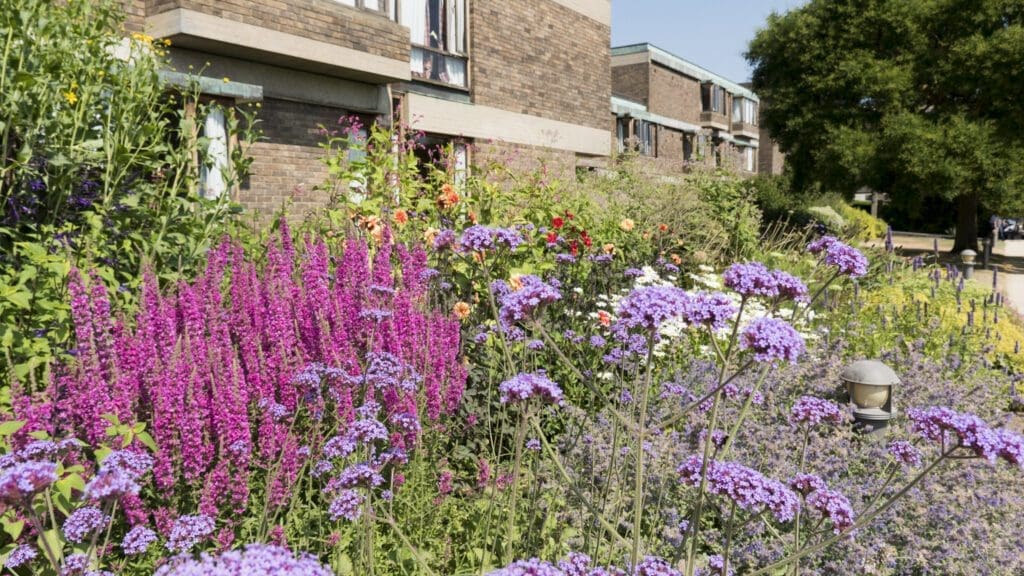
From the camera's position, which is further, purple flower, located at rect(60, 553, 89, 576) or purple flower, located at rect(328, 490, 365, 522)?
purple flower, located at rect(328, 490, 365, 522)

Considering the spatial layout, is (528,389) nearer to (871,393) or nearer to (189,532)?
(189,532)

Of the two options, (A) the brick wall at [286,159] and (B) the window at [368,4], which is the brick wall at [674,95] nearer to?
(B) the window at [368,4]

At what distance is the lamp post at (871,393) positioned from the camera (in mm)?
4469

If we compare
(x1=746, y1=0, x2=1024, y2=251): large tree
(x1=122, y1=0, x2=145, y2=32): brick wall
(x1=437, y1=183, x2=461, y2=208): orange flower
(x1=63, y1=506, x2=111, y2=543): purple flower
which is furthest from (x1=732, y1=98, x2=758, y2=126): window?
(x1=63, y1=506, x2=111, y2=543): purple flower

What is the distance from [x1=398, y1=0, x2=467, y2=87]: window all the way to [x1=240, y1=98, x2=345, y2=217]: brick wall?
320cm

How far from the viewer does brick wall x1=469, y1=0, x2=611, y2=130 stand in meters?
14.8

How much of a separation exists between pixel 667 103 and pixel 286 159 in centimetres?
3123

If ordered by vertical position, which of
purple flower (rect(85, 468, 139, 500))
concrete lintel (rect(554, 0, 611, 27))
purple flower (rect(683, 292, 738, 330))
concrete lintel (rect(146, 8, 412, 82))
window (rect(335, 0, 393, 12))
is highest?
concrete lintel (rect(554, 0, 611, 27))

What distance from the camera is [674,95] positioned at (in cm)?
3909

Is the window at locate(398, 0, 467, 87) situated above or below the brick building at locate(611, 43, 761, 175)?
below

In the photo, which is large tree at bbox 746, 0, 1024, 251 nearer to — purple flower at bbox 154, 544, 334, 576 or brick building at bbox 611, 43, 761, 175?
brick building at bbox 611, 43, 761, 175

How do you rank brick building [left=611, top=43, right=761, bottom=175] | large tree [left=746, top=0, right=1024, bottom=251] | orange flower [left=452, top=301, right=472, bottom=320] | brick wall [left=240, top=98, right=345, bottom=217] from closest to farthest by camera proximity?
orange flower [left=452, top=301, right=472, bottom=320]
brick wall [left=240, top=98, right=345, bottom=217]
large tree [left=746, top=0, right=1024, bottom=251]
brick building [left=611, top=43, right=761, bottom=175]

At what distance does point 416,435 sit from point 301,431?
55 centimetres

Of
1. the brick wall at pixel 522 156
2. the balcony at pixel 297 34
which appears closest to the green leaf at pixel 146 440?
the balcony at pixel 297 34
